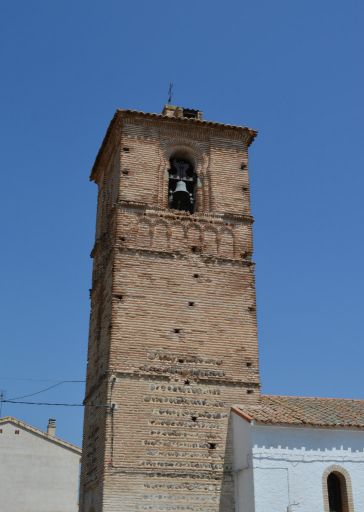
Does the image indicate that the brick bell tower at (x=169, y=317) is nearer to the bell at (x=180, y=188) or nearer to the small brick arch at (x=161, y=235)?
the small brick arch at (x=161, y=235)

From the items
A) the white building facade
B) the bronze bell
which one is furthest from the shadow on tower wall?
the bronze bell

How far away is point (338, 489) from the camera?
1588 cm

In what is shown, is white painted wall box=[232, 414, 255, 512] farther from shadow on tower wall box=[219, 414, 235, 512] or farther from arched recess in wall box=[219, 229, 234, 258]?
arched recess in wall box=[219, 229, 234, 258]

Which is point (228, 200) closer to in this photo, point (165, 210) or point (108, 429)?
point (165, 210)

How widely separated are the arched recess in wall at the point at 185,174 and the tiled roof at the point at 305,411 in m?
5.76

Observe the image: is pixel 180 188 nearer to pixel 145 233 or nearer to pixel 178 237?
pixel 178 237

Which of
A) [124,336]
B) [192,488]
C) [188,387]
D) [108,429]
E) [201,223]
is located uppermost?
[201,223]

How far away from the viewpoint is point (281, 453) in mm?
15414

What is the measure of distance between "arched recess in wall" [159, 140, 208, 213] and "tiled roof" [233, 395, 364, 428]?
18.9ft

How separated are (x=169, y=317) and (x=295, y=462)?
15.6 ft

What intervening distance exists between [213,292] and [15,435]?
18476 millimetres

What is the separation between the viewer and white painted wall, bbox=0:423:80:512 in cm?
3158

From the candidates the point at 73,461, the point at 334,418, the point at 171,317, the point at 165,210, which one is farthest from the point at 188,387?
the point at 73,461

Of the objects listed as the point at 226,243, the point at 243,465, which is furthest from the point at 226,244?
the point at 243,465
